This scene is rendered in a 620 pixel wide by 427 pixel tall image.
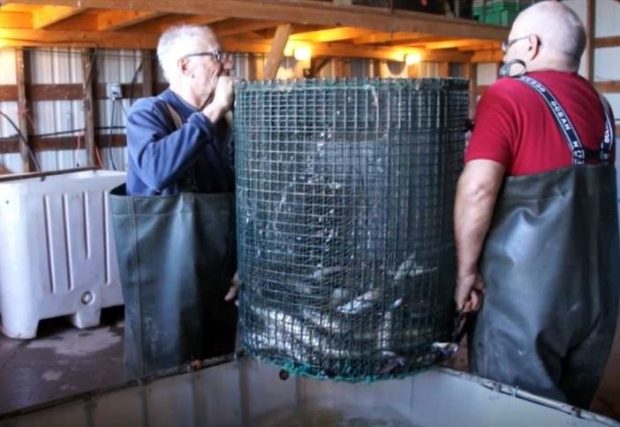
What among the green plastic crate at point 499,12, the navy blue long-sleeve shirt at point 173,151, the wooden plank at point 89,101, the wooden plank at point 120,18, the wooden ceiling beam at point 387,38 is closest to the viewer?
the navy blue long-sleeve shirt at point 173,151

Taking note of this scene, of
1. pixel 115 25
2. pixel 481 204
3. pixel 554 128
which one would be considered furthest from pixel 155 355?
pixel 115 25

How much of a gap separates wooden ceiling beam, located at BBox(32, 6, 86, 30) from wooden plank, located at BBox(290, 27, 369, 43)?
7.37ft

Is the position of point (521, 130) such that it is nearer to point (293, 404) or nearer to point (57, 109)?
point (293, 404)

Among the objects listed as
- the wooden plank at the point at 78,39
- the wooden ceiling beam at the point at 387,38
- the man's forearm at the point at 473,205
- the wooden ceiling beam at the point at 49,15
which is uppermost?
the wooden ceiling beam at the point at 387,38

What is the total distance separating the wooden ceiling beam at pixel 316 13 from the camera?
4.45 metres

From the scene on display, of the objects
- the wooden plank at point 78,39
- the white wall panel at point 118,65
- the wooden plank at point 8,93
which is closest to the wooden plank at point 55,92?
the wooden plank at point 8,93

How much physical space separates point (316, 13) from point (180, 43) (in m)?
3.51

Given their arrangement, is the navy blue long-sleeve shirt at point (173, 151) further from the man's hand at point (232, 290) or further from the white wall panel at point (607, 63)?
the white wall panel at point (607, 63)

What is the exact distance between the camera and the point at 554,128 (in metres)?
1.76

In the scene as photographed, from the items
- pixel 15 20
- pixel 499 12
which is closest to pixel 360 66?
pixel 499 12

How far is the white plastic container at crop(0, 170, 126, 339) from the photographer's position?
Result: 434 cm

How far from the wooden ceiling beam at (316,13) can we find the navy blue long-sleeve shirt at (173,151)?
248 cm

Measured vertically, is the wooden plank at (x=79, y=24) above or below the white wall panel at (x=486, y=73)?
above

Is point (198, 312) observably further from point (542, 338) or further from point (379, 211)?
point (542, 338)
